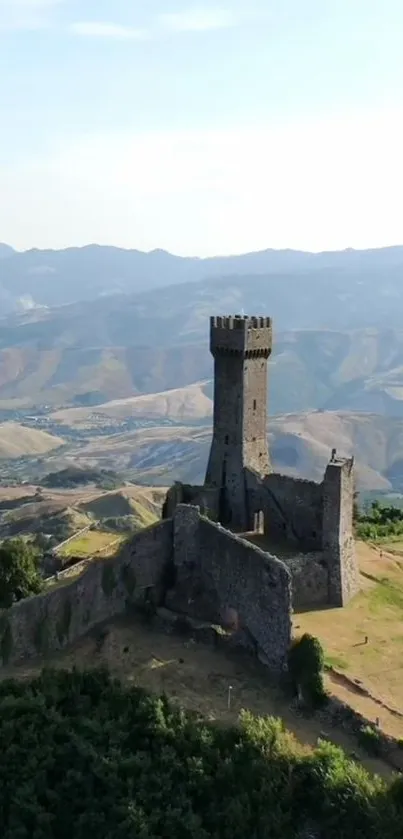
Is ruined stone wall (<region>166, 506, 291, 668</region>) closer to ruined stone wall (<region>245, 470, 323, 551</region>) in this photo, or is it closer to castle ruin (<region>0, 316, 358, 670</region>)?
castle ruin (<region>0, 316, 358, 670</region>)

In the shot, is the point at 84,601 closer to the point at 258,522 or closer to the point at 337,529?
the point at 337,529

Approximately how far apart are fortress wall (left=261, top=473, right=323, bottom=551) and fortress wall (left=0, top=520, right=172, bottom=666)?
6981mm

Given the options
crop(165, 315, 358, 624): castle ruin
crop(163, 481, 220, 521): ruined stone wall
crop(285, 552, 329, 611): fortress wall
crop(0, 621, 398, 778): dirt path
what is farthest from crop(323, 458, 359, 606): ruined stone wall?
crop(163, 481, 220, 521): ruined stone wall

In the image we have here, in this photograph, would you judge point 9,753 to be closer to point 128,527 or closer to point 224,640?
point 224,640

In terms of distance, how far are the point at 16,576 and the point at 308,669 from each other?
43.5 feet

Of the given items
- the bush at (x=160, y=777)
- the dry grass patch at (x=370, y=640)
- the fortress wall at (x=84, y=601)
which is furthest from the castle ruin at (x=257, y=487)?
the bush at (x=160, y=777)

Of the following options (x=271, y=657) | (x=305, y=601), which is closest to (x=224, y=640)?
(x=271, y=657)

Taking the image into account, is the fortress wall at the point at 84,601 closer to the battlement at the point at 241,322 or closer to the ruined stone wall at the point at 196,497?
the ruined stone wall at the point at 196,497

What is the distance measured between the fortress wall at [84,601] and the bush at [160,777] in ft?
9.02

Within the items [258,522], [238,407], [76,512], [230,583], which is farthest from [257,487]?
[76,512]

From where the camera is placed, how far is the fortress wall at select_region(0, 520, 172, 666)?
35594 millimetres

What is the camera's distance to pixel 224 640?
36.6m

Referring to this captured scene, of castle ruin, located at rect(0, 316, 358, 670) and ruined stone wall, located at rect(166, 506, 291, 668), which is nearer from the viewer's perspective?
ruined stone wall, located at rect(166, 506, 291, 668)

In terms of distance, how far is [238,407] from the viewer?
47.6 metres
